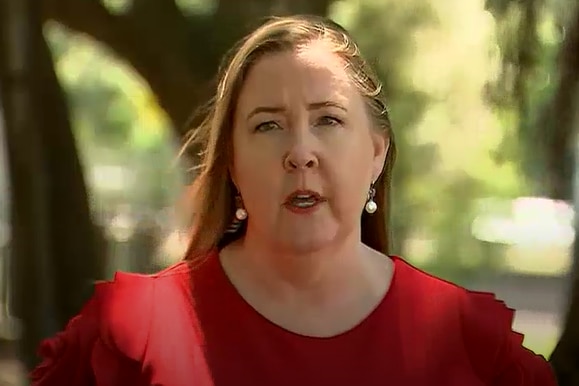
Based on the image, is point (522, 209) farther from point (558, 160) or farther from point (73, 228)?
point (73, 228)

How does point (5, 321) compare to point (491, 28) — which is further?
point (5, 321)

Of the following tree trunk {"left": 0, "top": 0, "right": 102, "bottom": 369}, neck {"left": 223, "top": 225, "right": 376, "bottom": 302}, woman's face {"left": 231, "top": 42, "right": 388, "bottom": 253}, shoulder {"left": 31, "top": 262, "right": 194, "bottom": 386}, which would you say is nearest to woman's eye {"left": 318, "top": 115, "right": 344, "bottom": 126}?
woman's face {"left": 231, "top": 42, "right": 388, "bottom": 253}

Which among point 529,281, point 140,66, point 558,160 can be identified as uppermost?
point 140,66

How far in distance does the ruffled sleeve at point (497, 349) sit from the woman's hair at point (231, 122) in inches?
5.2

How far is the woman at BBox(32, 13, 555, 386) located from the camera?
2.41 ft

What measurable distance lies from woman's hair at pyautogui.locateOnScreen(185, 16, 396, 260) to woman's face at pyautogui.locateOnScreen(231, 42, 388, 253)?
1 centimetres

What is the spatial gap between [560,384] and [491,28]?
48cm

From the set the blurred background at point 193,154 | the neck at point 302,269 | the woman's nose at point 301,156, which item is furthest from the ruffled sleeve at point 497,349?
the blurred background at point 193,154

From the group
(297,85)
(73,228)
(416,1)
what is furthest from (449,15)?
(73,228)

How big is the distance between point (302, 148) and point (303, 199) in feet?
0.15

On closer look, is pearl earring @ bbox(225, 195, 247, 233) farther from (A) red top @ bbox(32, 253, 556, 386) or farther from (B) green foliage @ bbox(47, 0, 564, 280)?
(B) green foliage @ bbox(47, 0, 564, 280)

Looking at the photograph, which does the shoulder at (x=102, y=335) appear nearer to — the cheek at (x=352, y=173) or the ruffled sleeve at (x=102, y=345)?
the ruffled sleeve at (x=102, y=345)

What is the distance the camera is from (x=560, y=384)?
1072 mm

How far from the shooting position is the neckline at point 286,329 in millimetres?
751
